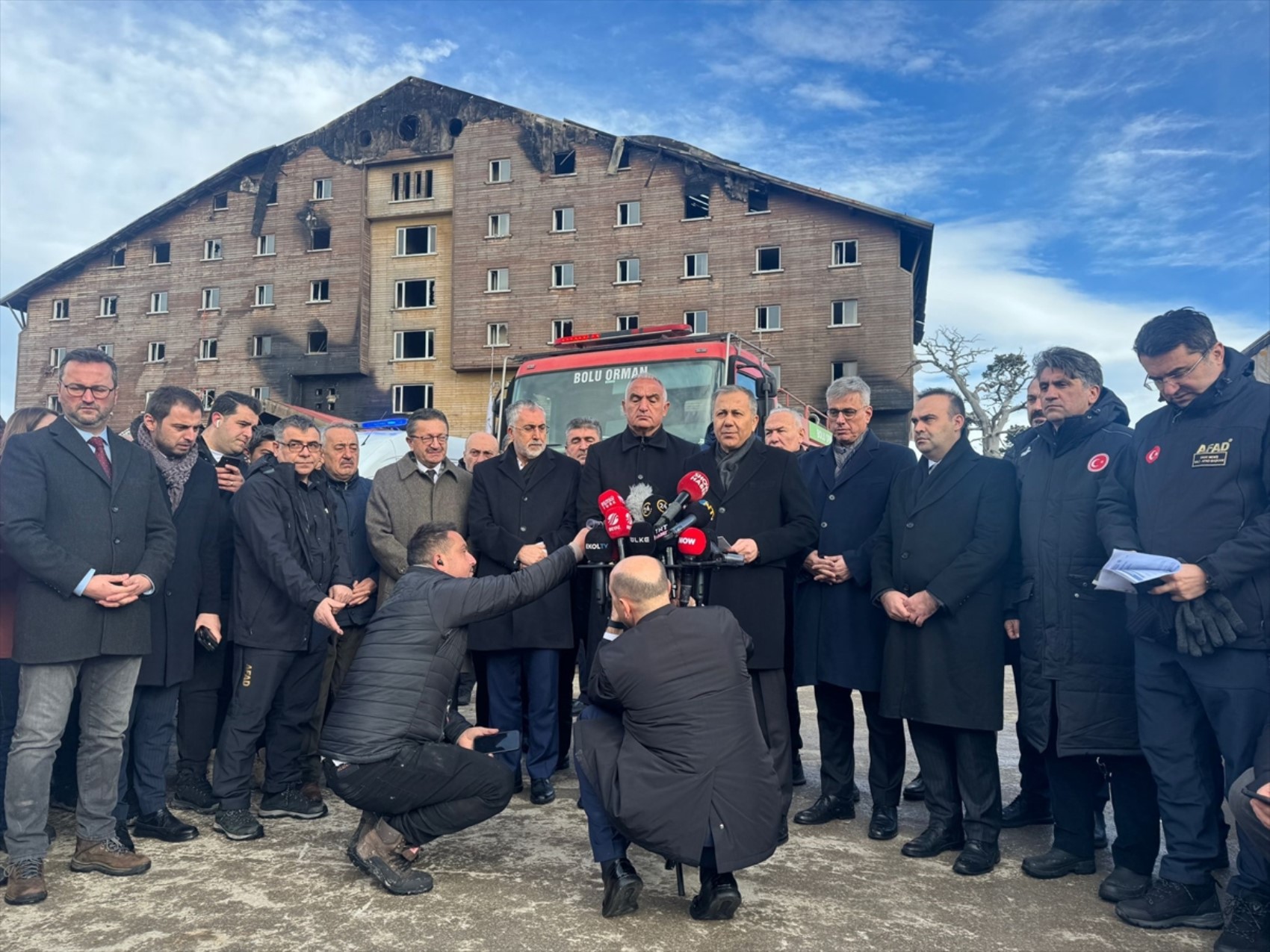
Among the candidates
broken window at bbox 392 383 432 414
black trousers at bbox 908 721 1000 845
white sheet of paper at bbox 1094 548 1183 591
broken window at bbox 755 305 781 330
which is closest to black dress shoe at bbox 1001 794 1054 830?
black trousers at bbox 908 721 1000 845

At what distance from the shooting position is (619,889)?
11.6ft

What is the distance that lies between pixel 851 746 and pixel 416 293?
98.4 ft

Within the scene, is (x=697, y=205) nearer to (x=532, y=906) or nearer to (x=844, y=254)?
(x=844, y=254)

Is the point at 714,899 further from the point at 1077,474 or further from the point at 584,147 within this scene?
the point at 584,147

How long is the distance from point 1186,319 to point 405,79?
33.4 meters

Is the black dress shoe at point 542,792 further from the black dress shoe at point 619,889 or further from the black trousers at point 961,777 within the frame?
the black trousers at point 961,777

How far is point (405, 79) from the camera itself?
32.4 m

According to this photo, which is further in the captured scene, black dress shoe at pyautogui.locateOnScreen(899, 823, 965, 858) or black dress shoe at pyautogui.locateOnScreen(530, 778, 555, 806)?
black dress shoe at pyautogui.locateOnScreen(530, 778, 555, 806)

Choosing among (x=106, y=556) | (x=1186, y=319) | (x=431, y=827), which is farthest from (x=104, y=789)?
(x=1186, y=319)

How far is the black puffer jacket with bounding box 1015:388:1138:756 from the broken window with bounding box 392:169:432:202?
3093cm

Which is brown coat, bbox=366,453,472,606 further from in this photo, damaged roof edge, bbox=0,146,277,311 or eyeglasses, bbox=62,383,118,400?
damaged roof edge, bbox=0,146,277,311

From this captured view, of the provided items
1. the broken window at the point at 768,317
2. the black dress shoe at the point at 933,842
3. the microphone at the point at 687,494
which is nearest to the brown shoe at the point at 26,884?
the microphone at the point at 687,494

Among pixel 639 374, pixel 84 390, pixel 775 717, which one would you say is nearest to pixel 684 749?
pixel 775 717

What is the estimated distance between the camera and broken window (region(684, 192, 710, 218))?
2958cm
